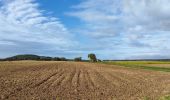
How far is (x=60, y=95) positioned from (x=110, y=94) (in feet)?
9.73

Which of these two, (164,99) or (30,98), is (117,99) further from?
(30,98)

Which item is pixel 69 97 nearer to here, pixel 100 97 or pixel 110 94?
pixel 100 97

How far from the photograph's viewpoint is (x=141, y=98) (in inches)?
683

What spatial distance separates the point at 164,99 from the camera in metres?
16.8

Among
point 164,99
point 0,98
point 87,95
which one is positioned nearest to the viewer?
point 0,98

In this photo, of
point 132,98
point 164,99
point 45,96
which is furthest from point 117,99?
point 45,96

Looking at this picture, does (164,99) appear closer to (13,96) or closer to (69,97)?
(69,97)

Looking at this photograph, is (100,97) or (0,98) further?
(100,97)

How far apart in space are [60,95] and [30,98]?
1.99m

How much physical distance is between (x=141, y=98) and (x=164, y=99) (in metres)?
1.19

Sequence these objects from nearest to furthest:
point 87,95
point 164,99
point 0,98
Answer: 1. point 0,98
2. point 164,99
3. point 87,95

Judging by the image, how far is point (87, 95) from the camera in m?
17.9

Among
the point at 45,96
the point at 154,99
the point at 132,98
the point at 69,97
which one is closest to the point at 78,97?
the point at 69,97

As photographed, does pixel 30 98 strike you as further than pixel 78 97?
No
